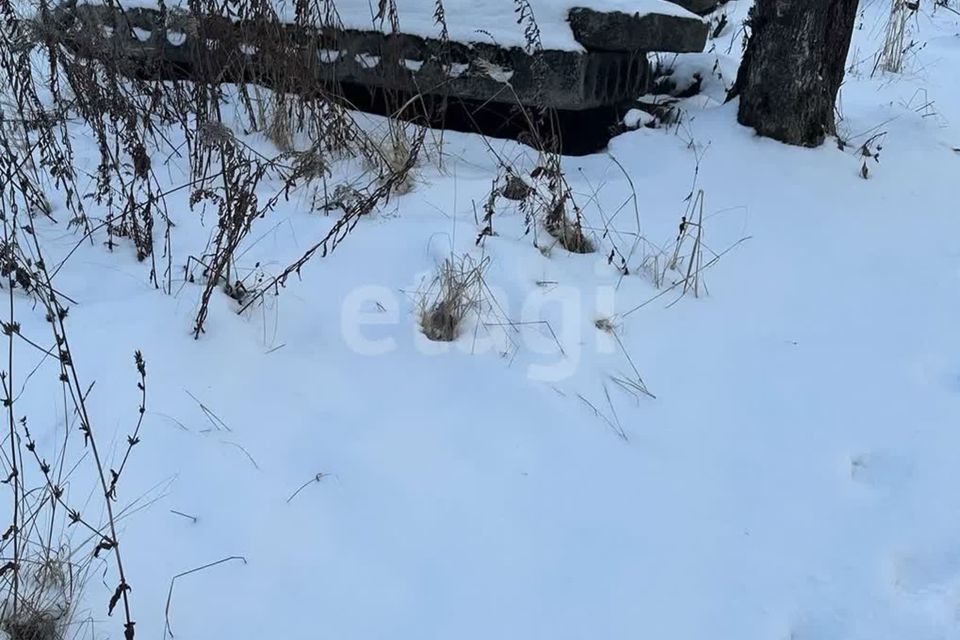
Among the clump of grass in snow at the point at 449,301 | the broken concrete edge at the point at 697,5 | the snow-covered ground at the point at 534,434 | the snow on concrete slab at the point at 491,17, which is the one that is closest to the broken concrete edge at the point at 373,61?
the snow on concrete slab at the point at 491,17

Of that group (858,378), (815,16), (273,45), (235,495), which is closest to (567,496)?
(235,495)

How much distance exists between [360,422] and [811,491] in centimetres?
97

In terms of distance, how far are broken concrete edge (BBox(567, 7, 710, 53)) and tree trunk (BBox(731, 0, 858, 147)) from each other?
0.34 meters

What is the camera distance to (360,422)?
1721mm

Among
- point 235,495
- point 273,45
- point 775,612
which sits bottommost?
point 775,612

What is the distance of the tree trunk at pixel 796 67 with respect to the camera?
9.83ft

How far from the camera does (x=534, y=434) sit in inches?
69.1

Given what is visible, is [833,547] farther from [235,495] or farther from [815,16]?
[815,16]

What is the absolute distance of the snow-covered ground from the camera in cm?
139

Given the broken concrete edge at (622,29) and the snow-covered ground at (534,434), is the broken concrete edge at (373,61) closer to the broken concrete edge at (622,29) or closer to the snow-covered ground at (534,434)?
the broken concrete edge at (622,29)

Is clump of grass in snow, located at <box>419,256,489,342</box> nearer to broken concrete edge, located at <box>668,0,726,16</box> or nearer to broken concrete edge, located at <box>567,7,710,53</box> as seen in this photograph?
broken concrete edge, located at <box>567,7,710,53</box>

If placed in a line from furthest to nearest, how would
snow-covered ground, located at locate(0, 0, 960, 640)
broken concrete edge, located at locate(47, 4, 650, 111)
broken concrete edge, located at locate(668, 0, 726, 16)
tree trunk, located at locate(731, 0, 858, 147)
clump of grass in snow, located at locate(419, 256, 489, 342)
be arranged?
broken concrete edge, located at locate(668, 0, 726, 16) → tree trunk, located at locate(731, 0, 858, 147) → broken concrete edge, located at locate(47, 4, 650, 111) → clump of grass in snow, located at locate(419, 256, 489, 342) → snow-covered ground, located at locate(0, 0, 960, 640)

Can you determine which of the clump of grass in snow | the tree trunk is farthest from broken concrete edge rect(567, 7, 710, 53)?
the clump of grass in snow

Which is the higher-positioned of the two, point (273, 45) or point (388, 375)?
point (273, 45)
